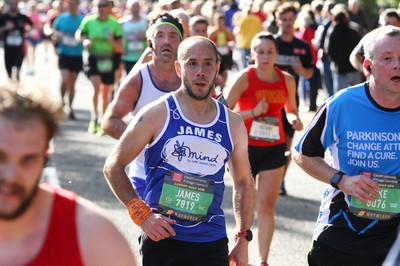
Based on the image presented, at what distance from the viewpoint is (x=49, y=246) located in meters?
2.70

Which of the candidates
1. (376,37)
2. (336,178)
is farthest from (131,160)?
(376,37)

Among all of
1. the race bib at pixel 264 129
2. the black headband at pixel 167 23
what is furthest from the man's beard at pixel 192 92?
the race bib at pixel 264 129

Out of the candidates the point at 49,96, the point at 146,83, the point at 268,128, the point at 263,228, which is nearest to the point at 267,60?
the point at 268,128

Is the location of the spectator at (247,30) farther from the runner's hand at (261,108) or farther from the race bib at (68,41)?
the runner's hand at (261,108)

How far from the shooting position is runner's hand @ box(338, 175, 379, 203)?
4.76 m

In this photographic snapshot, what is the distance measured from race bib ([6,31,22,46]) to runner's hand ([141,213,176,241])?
1417 cm

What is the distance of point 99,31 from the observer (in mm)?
15070

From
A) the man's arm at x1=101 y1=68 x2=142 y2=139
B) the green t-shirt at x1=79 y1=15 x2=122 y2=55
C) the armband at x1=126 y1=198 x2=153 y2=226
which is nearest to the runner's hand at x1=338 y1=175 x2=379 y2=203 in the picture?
the armband at x1=126 y1=198 x2=153 y2=226

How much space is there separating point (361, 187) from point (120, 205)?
5017 millimetres

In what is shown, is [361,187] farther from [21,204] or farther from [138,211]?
[21,204]

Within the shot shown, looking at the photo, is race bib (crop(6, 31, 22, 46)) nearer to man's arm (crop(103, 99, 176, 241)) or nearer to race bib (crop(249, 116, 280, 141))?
race bib (crop(249, 116, 280, 141))

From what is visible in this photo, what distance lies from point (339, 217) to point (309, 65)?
5.22m

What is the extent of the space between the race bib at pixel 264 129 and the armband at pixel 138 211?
3.35m

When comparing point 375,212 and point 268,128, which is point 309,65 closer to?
point 268,128
